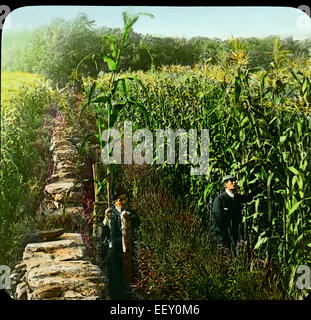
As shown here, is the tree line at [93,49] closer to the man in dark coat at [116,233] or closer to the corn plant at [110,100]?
the corn plant at [110,100]

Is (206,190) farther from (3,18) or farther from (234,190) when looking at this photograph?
(3,18)

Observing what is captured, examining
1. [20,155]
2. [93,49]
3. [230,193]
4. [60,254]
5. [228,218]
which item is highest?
[93,49]

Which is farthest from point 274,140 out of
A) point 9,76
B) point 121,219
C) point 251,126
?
point 9,76

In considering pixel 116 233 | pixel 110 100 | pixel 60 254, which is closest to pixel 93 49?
pixel 110 100

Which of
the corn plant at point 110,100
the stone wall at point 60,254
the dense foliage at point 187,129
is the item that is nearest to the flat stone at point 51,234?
the stone wall at point 60,254

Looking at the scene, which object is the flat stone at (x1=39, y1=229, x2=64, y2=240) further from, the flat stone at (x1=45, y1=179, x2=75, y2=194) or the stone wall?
the flat stone at (x1=45, y1=179, x2=75, y2=194)

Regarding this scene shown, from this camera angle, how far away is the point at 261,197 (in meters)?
2.98

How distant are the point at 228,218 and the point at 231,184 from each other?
0.56 feet

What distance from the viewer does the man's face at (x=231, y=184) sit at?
300 cm

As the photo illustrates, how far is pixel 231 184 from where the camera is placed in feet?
9.86

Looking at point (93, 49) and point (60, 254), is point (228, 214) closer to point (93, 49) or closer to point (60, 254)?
point (60, 254)

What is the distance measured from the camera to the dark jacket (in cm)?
300

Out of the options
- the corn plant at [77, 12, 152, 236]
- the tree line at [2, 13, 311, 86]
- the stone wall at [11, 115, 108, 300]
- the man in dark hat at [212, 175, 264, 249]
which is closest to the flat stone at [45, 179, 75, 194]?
the stone wall at [11, 115, 108, 300]

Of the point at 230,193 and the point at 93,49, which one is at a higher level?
the point at 93,49
